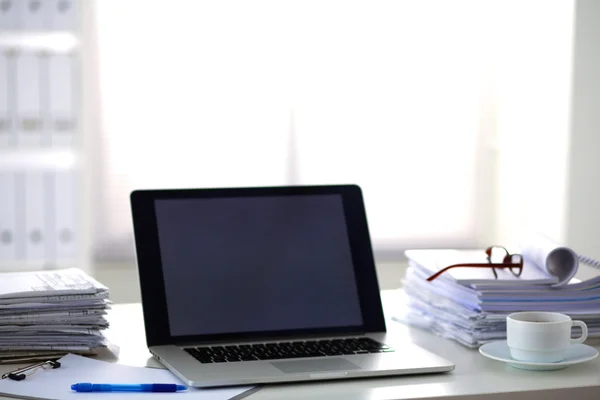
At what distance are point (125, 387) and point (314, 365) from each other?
0.81 ft

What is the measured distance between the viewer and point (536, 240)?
144 cm

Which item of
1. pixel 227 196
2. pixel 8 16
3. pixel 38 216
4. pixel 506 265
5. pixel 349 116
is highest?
pixel 8 16

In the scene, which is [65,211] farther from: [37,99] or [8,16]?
[8,16]

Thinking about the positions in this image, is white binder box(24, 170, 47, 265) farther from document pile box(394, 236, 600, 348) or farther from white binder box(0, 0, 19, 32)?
document pile box(394, 236, 600, 348)

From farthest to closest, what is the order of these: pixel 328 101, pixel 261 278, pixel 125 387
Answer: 1. pixel 328 101
2. pixel 261 278
3. pixel 125 387

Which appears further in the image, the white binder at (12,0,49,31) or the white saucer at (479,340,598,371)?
the white binder at (12,0,49,31)

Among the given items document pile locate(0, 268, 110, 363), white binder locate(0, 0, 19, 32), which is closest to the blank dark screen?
document pile locate(0, 268, 110, 363)

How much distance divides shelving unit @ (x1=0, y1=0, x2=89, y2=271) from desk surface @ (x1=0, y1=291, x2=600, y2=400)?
181cm

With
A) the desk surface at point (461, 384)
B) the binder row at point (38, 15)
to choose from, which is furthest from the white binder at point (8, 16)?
the desk surface at point (461, 384)

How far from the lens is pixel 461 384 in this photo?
108cm

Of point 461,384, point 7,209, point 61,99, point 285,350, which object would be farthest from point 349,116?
point 461,384

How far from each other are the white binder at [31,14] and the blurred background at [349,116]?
122 mm

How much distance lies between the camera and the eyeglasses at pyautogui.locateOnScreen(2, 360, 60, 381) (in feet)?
3.57

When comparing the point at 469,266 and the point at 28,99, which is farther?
the point at 28,99
